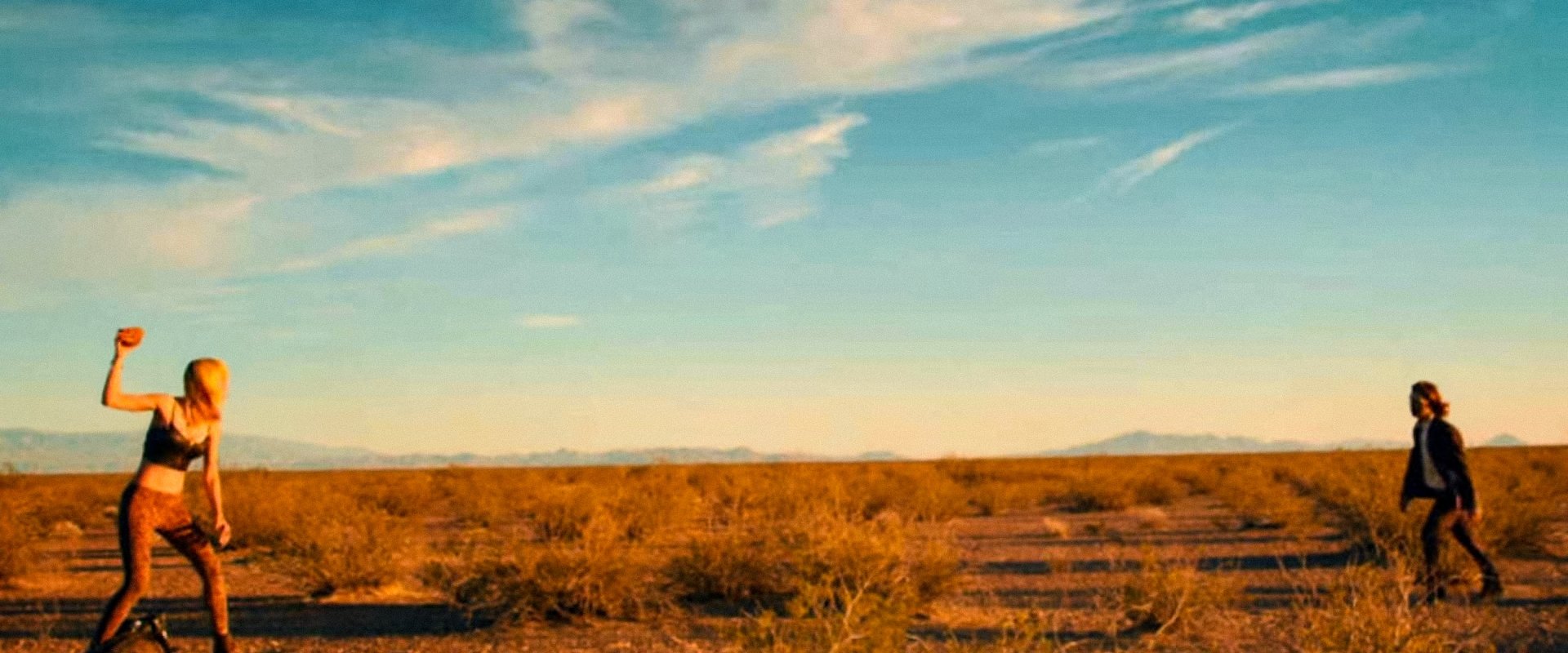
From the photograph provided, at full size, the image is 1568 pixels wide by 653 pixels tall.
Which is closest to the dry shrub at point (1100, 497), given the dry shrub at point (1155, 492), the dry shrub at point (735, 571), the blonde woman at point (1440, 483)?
the dry shrub at point (1155, 492)

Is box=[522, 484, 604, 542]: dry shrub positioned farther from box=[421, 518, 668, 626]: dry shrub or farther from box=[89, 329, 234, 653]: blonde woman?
box=[89, 329, 234, 653]: blonde woman

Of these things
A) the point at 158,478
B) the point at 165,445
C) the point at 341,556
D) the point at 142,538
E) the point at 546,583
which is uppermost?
the point at 165,445

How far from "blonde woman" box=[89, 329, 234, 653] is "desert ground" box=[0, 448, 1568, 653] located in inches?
104

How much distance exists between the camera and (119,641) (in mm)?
7223

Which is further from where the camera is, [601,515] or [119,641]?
[601,515]

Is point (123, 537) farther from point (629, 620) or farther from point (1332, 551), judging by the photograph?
point (1332, 551)

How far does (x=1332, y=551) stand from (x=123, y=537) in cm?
1451

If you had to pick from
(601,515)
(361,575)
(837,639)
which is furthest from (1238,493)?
(837,639)

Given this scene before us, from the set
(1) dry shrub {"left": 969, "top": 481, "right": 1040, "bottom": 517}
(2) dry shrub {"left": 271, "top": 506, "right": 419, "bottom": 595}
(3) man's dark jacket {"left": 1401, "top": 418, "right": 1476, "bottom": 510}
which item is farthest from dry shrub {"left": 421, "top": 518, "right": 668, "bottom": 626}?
(1) dry shrub {"left": 969, "top": 481, "right": 1040, "bottom": 517}

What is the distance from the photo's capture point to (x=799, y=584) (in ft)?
19.5

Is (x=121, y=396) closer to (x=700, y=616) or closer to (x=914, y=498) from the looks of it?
(x=700, y=616)

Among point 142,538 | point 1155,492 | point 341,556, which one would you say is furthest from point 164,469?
point 1155,492

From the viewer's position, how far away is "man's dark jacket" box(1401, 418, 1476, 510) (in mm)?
10094

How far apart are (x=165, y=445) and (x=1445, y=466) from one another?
381 inches
